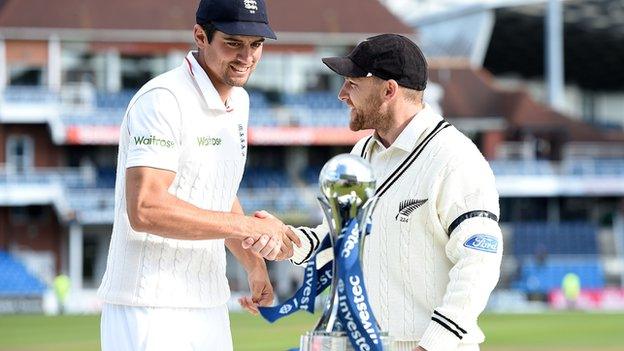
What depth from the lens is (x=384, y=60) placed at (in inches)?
187

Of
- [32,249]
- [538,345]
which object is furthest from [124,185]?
→ [32,249]

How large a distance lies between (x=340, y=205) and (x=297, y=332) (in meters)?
24.5

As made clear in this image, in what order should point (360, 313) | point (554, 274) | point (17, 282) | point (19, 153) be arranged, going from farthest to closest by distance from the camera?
1. point (19, 153)
2. point (554, 274)
3. point (17, 282)
4. point (360, 313)

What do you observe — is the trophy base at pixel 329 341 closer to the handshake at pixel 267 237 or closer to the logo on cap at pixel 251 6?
the handshake at pixel 267 237

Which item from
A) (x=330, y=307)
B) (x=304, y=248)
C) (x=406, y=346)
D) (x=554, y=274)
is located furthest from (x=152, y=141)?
(x=554, y=274)

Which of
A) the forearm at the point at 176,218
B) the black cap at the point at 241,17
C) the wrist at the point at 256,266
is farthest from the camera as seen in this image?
the wrist at the point at 256,266

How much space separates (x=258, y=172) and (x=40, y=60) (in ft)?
28.0

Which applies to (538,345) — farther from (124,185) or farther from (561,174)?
(561,174)

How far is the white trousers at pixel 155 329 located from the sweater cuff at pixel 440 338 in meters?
0.78

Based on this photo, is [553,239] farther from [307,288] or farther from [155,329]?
[307,288]

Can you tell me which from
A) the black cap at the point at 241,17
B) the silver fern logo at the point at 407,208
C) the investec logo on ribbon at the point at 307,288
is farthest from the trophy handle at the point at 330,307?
the silver fern logo at the point at 407,208

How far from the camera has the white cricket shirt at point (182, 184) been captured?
480 centimetres

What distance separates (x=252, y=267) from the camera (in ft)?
17.7

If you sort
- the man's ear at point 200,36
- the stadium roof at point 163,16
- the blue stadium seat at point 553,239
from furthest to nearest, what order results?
1. the blue stadium seat at point 553,239
2. the stadium roof at point 163,16
3. the man's ear at point 200,36
